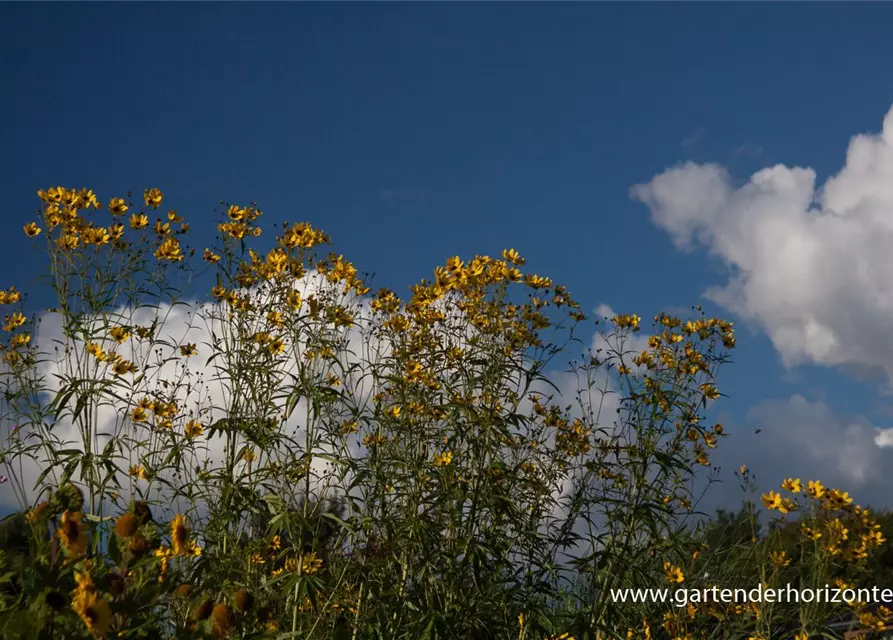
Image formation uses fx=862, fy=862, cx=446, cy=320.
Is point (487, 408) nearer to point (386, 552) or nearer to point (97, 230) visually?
point (386, 552)

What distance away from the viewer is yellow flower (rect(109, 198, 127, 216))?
447 cm

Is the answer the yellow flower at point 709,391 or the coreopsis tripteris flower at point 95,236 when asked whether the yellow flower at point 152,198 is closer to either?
the coreopsis tripteris flower at point 95,236

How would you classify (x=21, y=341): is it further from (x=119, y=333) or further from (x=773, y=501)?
(x=773, y=501)

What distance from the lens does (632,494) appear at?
4.07 m

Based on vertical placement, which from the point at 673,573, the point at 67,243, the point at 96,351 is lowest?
the point at 673,573

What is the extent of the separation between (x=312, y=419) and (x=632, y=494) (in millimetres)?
1554

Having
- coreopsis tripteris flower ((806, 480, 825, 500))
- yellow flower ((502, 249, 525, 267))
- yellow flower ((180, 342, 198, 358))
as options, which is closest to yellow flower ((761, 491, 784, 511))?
coreopsis tripteris flower ((806, 480, 825, 500))

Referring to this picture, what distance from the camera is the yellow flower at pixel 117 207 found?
447cm

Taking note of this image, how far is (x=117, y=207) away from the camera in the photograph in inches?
176

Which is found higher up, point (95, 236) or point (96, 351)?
point (95, 236)

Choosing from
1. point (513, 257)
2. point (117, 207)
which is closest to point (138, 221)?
point (117, 207)

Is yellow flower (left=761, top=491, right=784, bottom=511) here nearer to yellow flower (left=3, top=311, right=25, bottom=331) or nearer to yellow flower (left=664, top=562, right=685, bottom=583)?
yellow flower (left=664, top=562, right=685, bottom=583)

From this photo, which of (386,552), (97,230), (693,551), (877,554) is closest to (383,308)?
(386,552)

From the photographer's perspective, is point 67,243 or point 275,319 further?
point 67,243
